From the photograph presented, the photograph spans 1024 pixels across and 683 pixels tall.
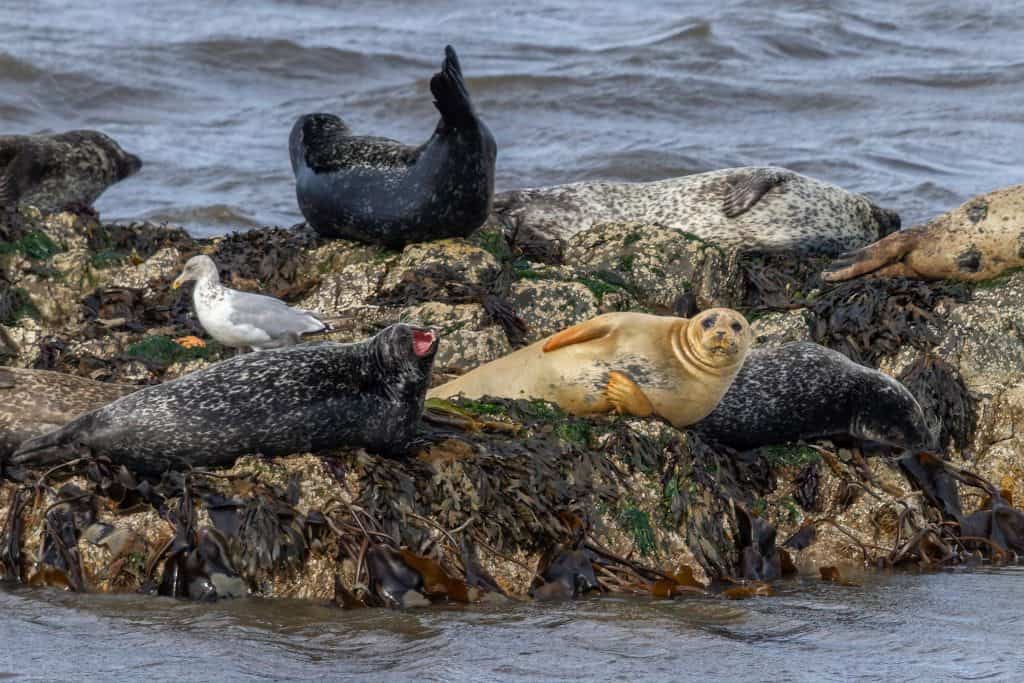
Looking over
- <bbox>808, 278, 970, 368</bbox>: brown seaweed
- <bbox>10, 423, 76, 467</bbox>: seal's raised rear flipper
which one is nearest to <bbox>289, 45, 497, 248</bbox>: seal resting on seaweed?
<bbox>808, 278, 970, 368</bbox>: brown seaweed

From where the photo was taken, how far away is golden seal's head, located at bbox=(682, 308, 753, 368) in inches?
269

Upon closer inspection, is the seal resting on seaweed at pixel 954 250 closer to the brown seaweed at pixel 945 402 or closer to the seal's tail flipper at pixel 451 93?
the brown seaweed at pixel 945 402

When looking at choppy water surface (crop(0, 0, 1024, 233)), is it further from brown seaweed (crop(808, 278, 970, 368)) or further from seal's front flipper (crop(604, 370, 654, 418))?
seal's front flipper (crop(604, 370, 654, 418))

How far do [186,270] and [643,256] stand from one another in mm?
2263

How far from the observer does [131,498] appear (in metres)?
5.98

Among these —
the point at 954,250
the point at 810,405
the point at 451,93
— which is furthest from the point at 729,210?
the point at 810,405

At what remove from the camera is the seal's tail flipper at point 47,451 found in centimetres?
619

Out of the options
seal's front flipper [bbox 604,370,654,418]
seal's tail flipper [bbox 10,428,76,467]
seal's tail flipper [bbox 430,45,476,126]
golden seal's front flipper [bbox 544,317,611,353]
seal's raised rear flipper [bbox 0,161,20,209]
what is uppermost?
seal's tail flipper [bbox 430,45,476,126]

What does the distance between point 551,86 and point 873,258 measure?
982cm

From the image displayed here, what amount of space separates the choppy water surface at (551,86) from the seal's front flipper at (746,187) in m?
3.20

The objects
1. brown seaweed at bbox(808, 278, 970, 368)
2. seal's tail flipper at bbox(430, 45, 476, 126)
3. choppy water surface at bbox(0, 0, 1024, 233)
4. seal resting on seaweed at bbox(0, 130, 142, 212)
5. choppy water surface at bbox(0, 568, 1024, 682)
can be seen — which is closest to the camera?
choppy water surface at bbox(0, 568, 1024, 682)

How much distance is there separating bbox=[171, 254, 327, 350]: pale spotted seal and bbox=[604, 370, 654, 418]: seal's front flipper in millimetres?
1363

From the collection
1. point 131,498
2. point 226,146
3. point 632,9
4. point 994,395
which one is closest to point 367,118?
point 226,146

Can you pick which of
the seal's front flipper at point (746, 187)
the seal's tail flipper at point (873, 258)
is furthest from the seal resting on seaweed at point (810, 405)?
the seal's front flipper at point (746, 187)
